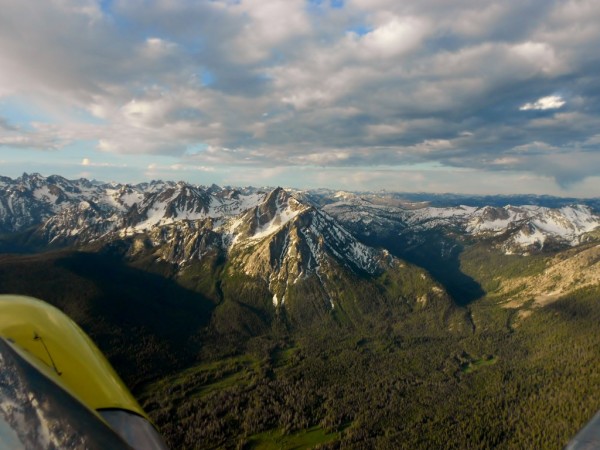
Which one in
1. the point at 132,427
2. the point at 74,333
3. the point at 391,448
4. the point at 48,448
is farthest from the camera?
the point at 391,448

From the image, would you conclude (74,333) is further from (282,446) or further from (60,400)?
(282,446)

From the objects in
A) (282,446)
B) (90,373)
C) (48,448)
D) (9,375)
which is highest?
(9,375)

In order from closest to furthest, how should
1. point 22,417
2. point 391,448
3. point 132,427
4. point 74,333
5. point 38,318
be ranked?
point 22,417 < point 132,427 < point 38,318 < point 74,333 < point 391,448

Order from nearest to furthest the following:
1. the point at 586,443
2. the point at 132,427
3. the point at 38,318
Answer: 1. the point at 586,443
2. the point at 132,427
3. the point at 38,318

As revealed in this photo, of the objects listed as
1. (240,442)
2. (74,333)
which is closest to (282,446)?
(240,442)

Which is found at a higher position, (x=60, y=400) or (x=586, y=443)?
(x=60, y=400)

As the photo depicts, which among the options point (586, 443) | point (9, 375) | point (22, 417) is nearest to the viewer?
point (22, 417)

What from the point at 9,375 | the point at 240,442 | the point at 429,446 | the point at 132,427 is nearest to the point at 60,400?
the point at 9,375

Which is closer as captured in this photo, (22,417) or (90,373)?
(22,417)

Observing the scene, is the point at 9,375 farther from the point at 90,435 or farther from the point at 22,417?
the point at 90,435
